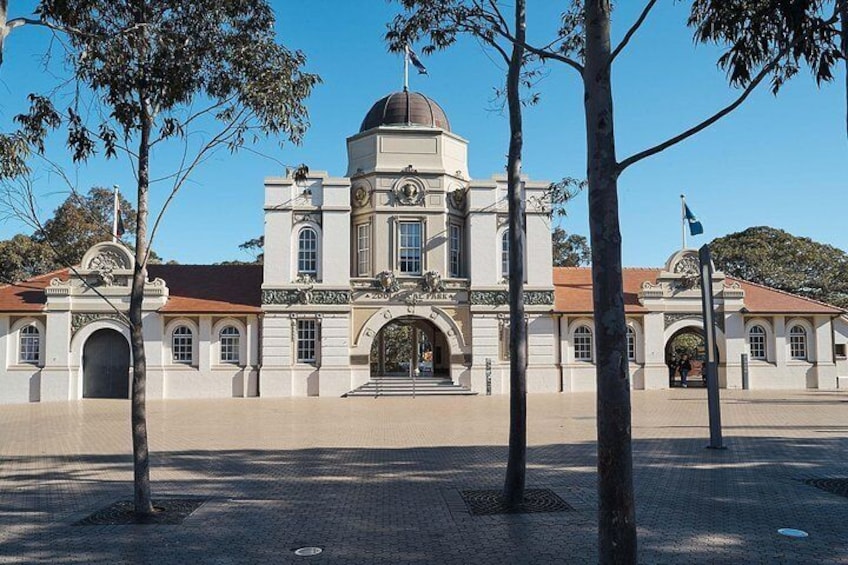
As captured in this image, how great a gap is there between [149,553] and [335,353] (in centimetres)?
2338

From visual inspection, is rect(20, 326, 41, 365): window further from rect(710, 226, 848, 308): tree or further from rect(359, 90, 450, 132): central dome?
rect(710, 226, 848, 308): tree

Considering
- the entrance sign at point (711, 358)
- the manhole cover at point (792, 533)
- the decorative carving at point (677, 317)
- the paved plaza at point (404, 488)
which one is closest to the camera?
the paved plaza at point (404, 488)

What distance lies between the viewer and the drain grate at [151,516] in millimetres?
8781

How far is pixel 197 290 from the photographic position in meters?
32.0

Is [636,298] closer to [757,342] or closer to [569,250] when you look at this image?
[757,342]

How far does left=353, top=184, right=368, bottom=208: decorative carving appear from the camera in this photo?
106 feet

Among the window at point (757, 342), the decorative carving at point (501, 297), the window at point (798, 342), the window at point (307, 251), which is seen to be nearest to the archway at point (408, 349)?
the decorative carving at point (501, 297)

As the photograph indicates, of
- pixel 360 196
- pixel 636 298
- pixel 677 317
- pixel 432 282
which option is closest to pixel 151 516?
pixel 432 282

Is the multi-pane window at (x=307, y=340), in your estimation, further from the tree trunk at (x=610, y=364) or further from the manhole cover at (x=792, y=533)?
the tree trunk at (x=610, y=364)

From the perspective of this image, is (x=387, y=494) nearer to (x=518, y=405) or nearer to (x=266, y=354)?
(x=518, y=405)

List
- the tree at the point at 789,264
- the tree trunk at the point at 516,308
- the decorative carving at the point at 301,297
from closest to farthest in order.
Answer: the tree trunk at the point at 516,308
the decorative carving at the point at 301,297
the tree at the point at 789,264

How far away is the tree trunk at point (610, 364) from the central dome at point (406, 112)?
28048 millimetres

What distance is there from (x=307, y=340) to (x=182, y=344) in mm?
5394

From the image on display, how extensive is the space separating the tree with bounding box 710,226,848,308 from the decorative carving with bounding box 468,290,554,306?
1923cm
